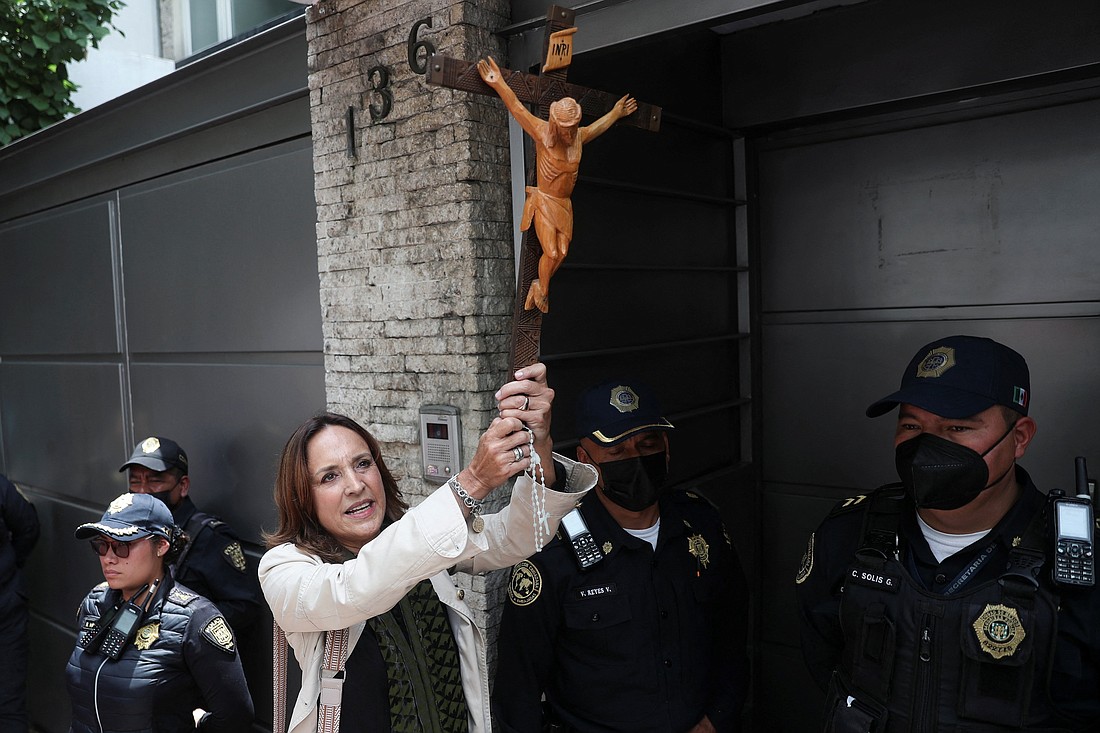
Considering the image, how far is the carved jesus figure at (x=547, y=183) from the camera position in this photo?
2.10 meters

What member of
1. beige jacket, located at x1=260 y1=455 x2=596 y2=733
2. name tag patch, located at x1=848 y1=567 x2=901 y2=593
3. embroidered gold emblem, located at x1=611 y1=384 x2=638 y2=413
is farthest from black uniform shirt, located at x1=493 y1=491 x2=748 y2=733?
name tag patch, located at x1=848 y1=567 x2=901 y2=593

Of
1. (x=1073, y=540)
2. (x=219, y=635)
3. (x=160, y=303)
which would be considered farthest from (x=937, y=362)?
(x=160, y=303)

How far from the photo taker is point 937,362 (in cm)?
243

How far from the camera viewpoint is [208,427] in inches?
195

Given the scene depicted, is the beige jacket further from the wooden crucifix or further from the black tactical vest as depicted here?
the black tactical vest

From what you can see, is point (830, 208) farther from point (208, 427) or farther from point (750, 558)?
point (208, 427)

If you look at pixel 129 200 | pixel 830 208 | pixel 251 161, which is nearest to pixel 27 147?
pixel 129 200

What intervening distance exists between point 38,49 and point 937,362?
771cm

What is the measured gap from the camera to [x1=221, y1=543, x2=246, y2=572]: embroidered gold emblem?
4.22m

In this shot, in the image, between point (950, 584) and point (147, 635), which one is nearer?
point (950, 584)

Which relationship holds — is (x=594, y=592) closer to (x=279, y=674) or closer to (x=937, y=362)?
(x=279, y=674)

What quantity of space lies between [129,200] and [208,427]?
1.72 m

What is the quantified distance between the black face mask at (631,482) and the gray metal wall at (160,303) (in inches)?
73.1

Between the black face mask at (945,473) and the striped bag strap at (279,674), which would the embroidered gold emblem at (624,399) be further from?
the striped bag strap at (279,674)
